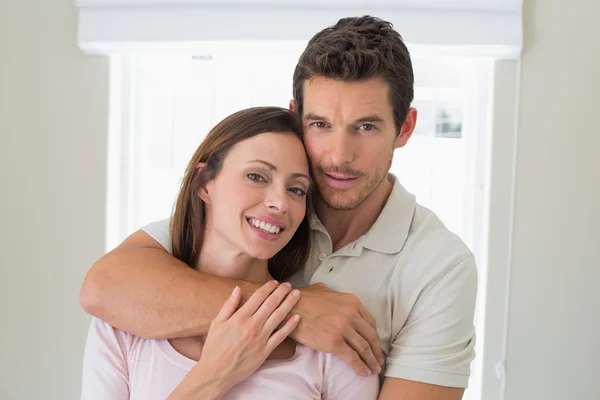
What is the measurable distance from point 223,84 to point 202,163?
124cm

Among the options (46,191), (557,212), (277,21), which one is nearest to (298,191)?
(277,21)

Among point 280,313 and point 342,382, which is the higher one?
point 280,313

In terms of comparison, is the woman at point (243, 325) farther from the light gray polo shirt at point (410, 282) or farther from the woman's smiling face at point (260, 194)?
the light gray polo shirt at point (410, 282)

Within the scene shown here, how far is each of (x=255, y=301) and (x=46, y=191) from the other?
1540mm

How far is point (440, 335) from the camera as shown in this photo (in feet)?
4.59

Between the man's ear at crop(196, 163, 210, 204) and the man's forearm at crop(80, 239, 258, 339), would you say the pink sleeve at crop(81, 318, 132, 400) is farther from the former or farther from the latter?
the man's ear at crop(196, 163, 210, 204)

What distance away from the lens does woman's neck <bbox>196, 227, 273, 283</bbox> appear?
141 centimetres

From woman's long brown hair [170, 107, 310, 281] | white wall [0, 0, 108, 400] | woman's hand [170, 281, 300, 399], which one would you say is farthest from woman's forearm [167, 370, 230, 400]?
white wall [0, 0, 108, 400]

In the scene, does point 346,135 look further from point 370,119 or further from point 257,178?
point 257,178

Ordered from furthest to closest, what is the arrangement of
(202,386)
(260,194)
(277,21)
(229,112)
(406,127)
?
1. (229,112)
2. (277,21)
3. (406,127)
4. (260,194)
5. (202,386)

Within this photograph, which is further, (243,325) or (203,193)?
(203,193)

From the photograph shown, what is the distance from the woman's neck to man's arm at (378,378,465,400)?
0.37 m

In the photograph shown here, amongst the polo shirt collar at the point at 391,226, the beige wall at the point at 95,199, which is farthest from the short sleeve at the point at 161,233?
the beige wall at the point at 95,199

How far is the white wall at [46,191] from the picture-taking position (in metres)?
2.47
